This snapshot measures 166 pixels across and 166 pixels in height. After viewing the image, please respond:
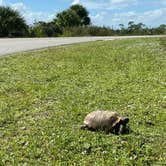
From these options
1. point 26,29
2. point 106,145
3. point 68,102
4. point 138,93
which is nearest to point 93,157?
point 106,145

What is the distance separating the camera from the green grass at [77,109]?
17.1ft

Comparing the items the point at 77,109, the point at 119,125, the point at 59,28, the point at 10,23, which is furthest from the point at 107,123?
the point at 59,28

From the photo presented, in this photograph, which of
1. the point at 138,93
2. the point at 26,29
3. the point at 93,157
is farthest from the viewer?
the point at 26,29

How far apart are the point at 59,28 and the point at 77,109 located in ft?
104

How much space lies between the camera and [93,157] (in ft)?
16.9

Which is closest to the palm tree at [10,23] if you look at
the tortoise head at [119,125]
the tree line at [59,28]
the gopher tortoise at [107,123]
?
the tree line at [59,28]

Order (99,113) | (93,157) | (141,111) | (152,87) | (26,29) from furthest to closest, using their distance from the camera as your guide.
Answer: (26,29)
(152,87)
(141,111)
(99,113)
(93,157)

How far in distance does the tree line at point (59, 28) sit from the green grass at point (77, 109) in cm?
2195

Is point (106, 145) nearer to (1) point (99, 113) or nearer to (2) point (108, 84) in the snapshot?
(1) point (99, 113)

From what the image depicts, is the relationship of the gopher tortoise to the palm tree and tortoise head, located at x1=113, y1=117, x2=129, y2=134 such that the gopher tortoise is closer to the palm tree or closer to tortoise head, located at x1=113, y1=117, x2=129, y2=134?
tortoise head, located at x1=113, y1=117, x2=129, y2=134

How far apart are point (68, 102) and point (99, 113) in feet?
A: 4.95

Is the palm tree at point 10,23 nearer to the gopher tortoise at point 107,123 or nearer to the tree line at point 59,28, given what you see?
the tree line at point 59,28

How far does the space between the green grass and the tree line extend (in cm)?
2195

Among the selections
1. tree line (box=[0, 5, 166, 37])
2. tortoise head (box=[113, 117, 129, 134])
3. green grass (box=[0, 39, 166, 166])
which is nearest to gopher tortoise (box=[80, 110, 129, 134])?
tortoise head (box=[113, 117, 129, 134])
